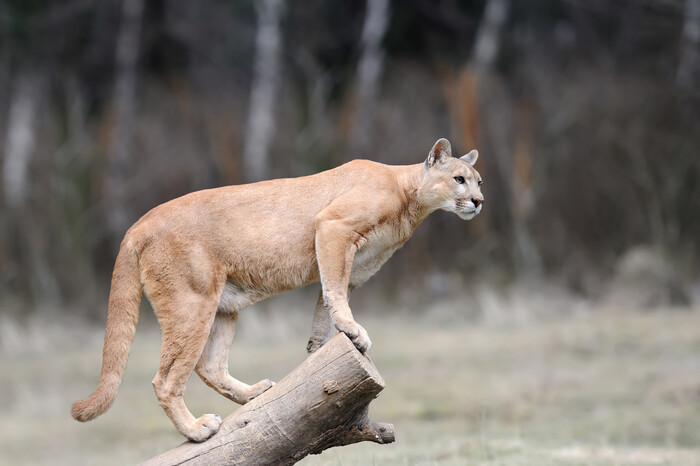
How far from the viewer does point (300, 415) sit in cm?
532

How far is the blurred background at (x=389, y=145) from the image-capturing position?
15680mm

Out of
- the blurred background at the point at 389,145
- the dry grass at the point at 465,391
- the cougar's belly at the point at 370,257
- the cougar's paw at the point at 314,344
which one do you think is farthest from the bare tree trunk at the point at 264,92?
the cougar's paw at the point at 314,344

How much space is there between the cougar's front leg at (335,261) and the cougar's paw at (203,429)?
111 centimetres

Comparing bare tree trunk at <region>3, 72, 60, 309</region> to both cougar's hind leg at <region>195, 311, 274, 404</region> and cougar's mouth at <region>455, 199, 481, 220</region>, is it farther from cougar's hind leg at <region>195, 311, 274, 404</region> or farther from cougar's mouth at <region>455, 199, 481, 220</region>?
cougar's mouth at <region>455, 199, 481, 220</region>

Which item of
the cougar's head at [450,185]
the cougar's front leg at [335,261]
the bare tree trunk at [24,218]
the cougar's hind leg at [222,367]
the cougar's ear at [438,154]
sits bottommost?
the cougar's hind leg at [222,367]

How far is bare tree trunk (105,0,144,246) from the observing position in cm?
1738

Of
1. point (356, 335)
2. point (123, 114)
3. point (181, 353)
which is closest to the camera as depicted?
point (356, 335)

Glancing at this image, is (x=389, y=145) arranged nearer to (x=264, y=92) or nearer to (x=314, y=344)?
(x=264, y=92)

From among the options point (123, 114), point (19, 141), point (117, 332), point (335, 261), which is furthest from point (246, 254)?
point (19, 141)

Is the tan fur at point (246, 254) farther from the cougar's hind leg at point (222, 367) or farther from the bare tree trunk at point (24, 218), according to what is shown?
the bare tree trunk at point (24, 218)

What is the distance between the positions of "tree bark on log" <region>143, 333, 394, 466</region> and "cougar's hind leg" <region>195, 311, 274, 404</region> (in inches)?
17.3

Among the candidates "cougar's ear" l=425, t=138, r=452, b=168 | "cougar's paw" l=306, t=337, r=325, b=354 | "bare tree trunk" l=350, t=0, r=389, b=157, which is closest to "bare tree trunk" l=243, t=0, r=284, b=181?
"bare tree trunk" l=350, t=0, r=389, b=157

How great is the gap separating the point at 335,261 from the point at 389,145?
12.1m

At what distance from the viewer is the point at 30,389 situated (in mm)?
12805
